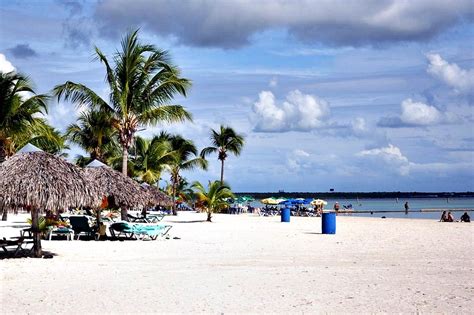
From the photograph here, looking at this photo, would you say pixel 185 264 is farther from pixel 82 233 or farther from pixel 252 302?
pixel 82 233

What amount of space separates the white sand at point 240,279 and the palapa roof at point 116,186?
303 cm

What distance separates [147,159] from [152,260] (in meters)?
26.0

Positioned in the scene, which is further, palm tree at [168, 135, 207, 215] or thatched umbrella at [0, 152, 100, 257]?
palm tree at [168, 135, 207, 215]

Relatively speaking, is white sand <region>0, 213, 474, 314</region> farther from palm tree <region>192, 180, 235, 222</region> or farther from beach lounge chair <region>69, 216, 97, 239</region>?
palm tree <region>192, 180, 235, 222</region>

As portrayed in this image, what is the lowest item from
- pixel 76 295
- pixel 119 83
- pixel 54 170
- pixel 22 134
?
pixel 76 295

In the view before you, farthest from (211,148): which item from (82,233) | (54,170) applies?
(54,170)

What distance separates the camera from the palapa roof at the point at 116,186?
20.0m

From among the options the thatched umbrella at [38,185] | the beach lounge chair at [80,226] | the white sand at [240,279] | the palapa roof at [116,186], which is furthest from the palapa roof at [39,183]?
the palapa roof at [116,186]

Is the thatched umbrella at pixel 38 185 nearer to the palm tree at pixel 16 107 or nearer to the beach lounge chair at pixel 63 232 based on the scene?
the beach lounge chair at pixel 63 232

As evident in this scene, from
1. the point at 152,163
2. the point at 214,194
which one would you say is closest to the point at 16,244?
the point at 214,194

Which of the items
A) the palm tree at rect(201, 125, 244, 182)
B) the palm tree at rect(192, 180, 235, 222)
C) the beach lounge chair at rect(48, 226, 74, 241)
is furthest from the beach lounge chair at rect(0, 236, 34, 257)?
the palm tree at rect(201, 125, 244, 182)

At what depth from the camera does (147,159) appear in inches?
1543

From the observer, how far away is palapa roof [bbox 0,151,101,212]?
44.8ft

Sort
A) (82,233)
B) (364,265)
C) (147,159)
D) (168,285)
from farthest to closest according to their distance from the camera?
(147,159) < (82,233) < (364,265) < (168,285)
